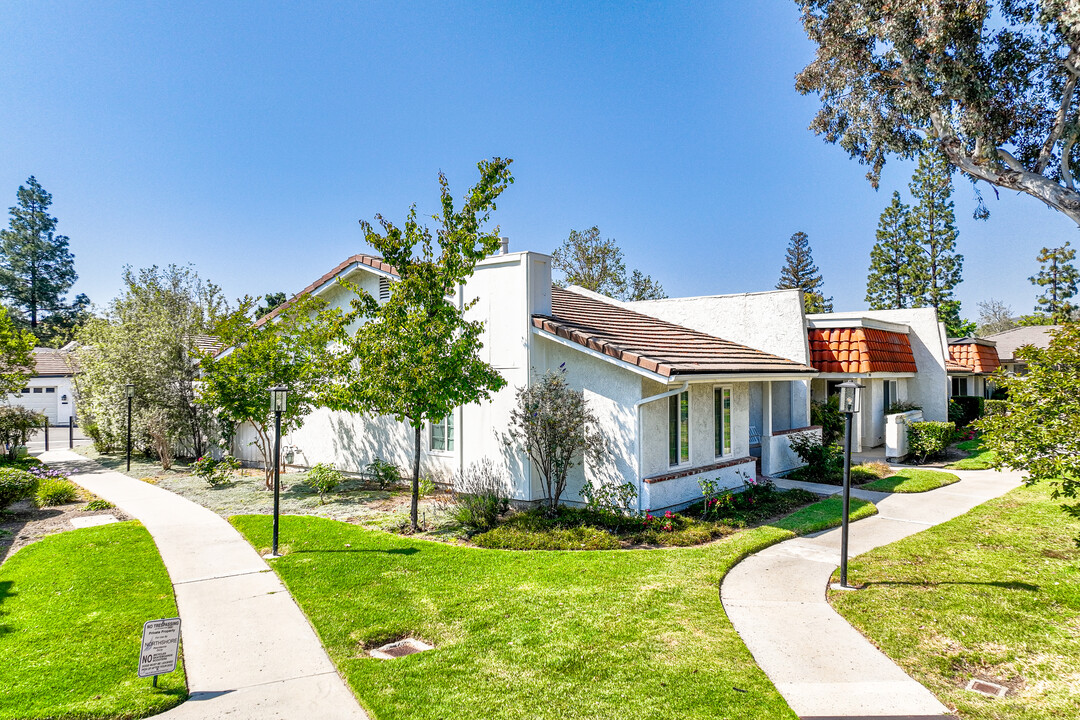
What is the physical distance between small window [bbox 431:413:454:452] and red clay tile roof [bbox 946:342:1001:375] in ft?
84.2

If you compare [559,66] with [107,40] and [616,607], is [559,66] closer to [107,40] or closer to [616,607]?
[107,40]

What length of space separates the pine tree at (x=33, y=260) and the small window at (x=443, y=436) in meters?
57.8

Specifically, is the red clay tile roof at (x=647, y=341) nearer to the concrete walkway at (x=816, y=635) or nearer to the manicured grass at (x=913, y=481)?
the manicured grass at (x=913, y=481)

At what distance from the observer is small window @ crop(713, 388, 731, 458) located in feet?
43.0

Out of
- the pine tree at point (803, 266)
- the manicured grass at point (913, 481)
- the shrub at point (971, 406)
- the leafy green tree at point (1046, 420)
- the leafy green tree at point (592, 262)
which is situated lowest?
the manicured grass at point (913, 481)

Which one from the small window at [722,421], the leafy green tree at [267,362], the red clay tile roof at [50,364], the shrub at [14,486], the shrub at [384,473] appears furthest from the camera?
the red clay tile roof at [50,364]

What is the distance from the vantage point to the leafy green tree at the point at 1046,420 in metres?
7.53

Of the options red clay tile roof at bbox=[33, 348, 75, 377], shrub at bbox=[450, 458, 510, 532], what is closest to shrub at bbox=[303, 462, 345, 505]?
shrub at bbox=[450, 458, 510, 532]

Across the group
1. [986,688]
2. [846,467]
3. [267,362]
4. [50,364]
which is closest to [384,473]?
[267,362]

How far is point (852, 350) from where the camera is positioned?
1748cm

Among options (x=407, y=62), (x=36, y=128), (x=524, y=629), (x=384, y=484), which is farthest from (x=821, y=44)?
(x=36, y=128)

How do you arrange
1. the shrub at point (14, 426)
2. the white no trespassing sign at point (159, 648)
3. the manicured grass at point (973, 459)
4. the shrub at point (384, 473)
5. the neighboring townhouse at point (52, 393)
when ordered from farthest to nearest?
1. the neighboring townhouse at point (52, 393)
2. the shrub at point (14, 426)
3. the manicured grass at point (973, 459)
4. the shrub at point (384, 473)
5. the white no trespassing sign at point (159, 648)

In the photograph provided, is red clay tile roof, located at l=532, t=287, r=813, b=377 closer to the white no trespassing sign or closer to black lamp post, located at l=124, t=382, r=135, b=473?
the white no trespassing sign

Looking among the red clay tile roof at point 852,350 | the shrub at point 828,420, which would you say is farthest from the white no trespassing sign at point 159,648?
the red clay tile roof at point 852,350
